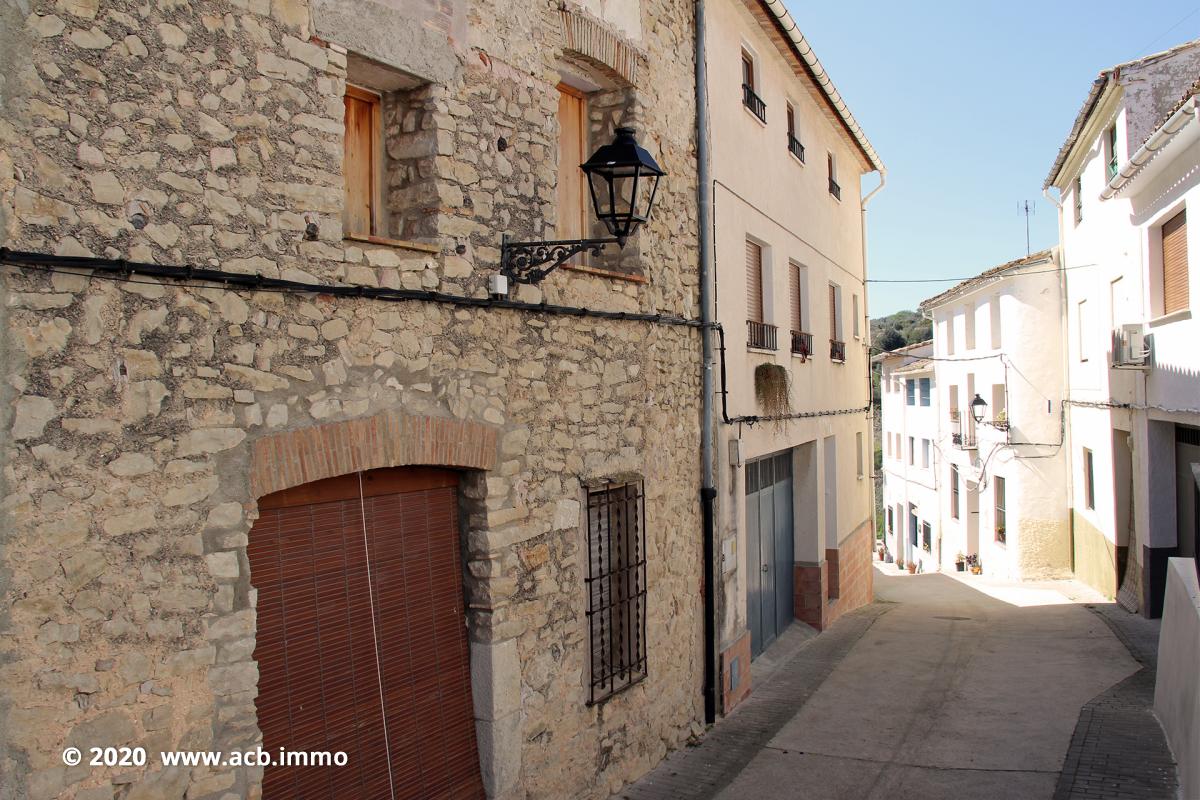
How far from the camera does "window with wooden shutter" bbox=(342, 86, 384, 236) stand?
17.3 feet

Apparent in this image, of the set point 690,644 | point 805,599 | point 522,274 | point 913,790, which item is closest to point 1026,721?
point 913,790

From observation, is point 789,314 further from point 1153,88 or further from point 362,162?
point 362,162

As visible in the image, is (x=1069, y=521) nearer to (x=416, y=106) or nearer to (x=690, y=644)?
(x=690, y=644)

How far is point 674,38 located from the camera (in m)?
8.06

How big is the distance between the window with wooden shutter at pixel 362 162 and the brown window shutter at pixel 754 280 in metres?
5.97

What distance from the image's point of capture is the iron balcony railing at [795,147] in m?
12.7

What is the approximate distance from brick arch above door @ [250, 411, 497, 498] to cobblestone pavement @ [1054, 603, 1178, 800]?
4.88m

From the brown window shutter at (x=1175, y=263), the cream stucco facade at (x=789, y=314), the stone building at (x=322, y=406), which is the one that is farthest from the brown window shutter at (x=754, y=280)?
the brown window shutter at (x=1175, y=263)

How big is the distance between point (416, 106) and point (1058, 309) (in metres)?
17.4

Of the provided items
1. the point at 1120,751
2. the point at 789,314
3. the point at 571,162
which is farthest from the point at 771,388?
the point at 1120,751

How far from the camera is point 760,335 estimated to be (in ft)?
35.7

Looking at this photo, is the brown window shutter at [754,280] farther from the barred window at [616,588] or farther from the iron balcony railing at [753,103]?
the barred window at [616,588]

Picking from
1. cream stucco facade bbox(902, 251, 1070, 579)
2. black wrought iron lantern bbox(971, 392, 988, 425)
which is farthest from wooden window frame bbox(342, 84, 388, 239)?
black wrought iron lantern bbox(971, 392, 988, 425)

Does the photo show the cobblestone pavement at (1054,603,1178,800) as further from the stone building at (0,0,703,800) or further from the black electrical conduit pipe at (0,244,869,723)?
the stone building at (0,0,703,800)
